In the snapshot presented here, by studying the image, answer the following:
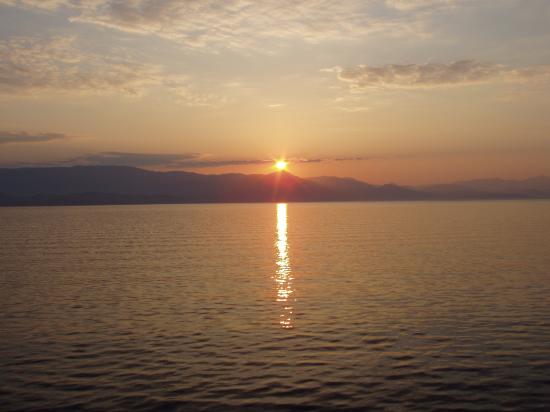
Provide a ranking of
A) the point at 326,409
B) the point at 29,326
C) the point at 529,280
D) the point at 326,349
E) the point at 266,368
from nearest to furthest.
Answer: the point at 326,409
the point at 266,368
the point at 326,349
the point at 29,326
the point at 529,280

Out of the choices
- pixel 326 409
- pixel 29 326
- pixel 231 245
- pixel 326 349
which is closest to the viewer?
pixel 326 409

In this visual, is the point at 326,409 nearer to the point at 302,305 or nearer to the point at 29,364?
the point at 29,364

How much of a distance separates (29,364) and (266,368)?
12.9 meters

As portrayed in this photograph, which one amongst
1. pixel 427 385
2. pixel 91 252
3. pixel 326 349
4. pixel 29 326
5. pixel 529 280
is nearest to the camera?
pixel 427 385

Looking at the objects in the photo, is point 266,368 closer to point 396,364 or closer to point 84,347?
point 396,364

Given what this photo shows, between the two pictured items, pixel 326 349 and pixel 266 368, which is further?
pixel 326 349

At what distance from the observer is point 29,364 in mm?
28016

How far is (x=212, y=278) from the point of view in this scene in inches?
2288

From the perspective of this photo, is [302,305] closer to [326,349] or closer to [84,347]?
[326,349]

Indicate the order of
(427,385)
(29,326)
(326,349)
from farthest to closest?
1. (29,326)
2. (326,349)
3. (427,385)

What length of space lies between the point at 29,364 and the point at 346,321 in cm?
2043

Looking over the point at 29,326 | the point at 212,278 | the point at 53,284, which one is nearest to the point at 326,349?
the point at 29,326

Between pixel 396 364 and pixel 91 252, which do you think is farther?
pixel 91 252

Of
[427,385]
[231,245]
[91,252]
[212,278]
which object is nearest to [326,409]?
[427,385]
